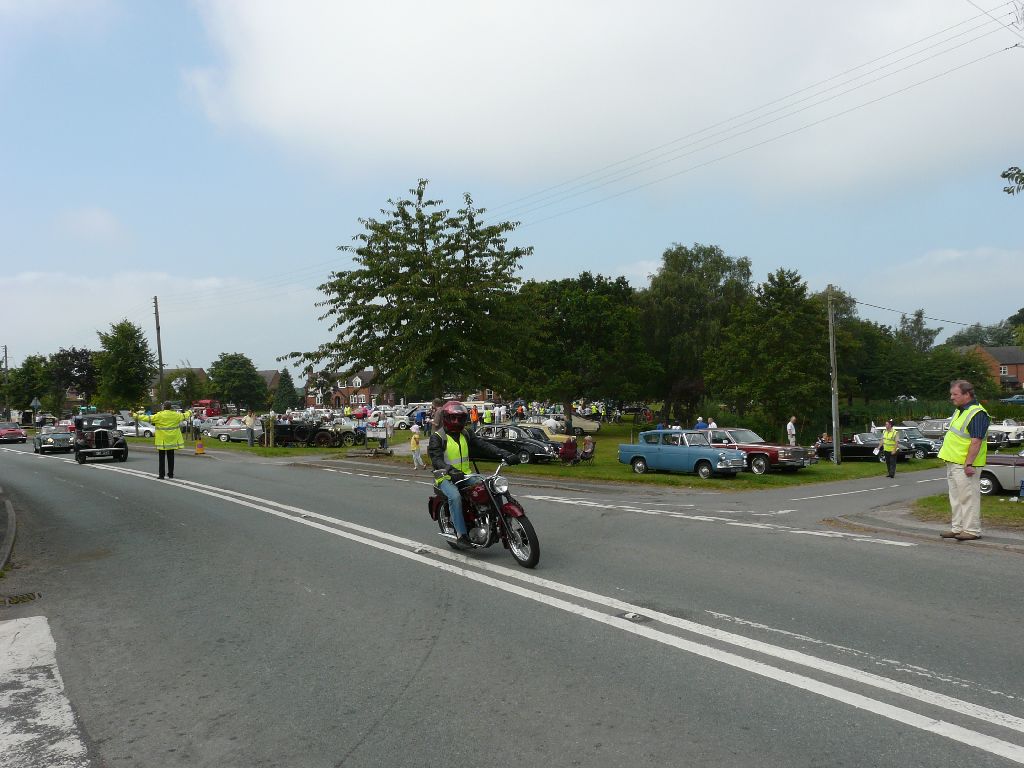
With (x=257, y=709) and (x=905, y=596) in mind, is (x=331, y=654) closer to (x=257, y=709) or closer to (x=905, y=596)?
(x=257, y=709)

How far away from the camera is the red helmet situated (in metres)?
8.30

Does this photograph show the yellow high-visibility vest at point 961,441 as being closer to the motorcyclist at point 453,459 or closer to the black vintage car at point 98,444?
the motorcyclist at point 453,459

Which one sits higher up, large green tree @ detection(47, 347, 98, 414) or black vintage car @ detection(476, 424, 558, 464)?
large green tree @ detection(47, 347, 98, 414)

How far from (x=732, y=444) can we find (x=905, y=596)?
18158 millimetres

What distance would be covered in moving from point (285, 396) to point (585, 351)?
84.7m

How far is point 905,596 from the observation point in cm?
648

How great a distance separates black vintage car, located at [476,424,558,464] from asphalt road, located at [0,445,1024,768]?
15.4 meters

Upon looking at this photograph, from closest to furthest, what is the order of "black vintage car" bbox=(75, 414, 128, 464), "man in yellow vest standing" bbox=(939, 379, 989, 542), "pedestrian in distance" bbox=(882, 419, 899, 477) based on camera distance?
"man in yellow vest standing" bbox=(939, 379, 989, 542)
"pedestrian in distance" bbox=(882, 419, 899, 477)
"black vintage car" bbox=(75, 414, 128, 464)

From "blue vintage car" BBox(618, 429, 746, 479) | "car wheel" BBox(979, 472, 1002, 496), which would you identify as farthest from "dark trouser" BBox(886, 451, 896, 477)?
"car wheel" BBox(979, 472, 1002, 496)

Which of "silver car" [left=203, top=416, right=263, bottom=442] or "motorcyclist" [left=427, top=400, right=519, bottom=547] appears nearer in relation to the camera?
"motorcyclist" [left=427, top=400, right=519, bottom=547]

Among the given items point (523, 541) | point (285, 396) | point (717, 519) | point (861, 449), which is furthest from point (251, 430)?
point (285, 396)

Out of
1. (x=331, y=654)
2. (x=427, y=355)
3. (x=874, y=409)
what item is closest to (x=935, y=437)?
(x=874, y=409)

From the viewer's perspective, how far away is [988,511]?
12.1 m

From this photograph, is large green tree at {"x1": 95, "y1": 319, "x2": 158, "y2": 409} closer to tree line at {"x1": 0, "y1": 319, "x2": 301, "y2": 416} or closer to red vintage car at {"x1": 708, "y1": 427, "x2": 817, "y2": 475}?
tree line at {"x1": 0, "y1": 319, "x2": 301, "y2": 416}
